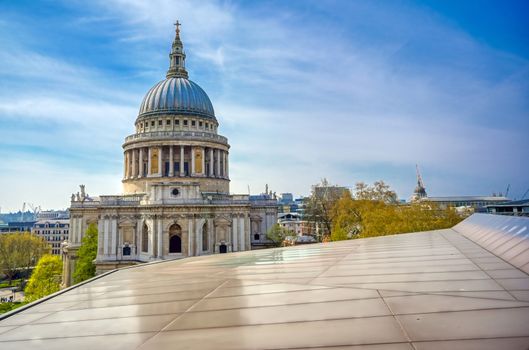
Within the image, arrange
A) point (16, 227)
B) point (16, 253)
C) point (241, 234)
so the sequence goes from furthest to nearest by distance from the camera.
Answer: point (16, 227) < point (16, 253) < point (241, 234)

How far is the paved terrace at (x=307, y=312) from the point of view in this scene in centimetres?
596

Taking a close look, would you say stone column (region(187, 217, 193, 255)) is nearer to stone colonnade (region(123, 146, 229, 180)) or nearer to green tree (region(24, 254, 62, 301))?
stone colonnade (region(123, 146, 229, 180))

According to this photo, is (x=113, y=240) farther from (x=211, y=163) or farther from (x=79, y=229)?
(x=211, y=163)

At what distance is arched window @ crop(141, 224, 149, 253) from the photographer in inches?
2488

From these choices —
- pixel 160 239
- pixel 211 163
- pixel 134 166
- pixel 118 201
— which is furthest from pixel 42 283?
pixel 211 163

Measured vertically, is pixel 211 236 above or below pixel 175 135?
below

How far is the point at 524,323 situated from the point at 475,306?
1.20 m

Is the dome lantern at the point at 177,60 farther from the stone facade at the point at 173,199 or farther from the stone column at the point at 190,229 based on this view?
the stone column at the point at 190,229

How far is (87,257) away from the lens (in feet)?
211

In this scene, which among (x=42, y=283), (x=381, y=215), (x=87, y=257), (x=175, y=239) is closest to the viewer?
(x=381, y=215)

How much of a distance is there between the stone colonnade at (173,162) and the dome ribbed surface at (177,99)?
8.44 metres

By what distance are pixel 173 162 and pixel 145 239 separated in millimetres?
16364

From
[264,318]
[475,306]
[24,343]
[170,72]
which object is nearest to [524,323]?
[475,306]

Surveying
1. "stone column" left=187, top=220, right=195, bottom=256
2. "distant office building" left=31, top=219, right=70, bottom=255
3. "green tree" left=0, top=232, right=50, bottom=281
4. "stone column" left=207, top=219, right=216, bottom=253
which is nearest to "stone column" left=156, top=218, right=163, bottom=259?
"stone column" left=187, top=220, right=195, bottom=256
